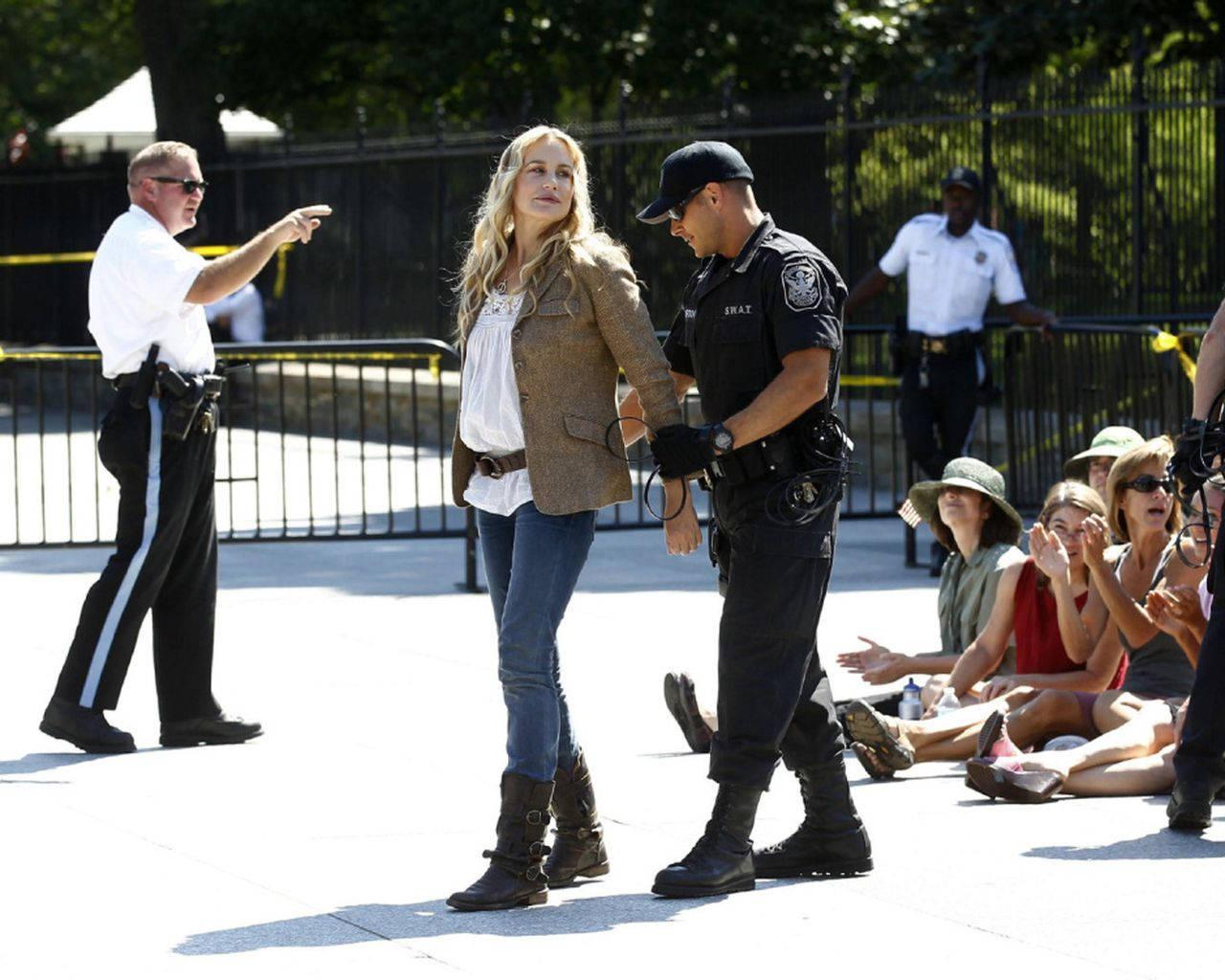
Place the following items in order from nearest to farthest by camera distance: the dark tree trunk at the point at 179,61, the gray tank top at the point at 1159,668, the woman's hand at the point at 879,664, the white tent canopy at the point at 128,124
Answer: the gray tank top at the point at 1159,668
the woman's hand at the point at 879,664
the dark tree trunk at the point at 179,61
the white tent canopy at the point at 128,124

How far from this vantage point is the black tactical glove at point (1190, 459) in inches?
229

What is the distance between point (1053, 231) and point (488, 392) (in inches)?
398

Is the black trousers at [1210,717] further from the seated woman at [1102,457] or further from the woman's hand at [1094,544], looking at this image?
the seated woman at [1102,457]

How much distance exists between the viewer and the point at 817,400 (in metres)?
5.20

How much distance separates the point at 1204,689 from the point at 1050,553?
0.88m

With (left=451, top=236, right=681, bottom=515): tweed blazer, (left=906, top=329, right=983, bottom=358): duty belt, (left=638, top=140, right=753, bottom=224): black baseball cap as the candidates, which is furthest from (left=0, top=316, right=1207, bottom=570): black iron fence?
(left=638, top=140, right=753, bottom=224): black baseball cap

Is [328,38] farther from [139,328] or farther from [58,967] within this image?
[58,967]

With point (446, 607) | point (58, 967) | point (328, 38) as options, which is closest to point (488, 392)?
point (58, 967)

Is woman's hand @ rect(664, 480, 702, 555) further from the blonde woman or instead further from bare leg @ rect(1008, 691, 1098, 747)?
bare leg @ rect(1008, 691, 1098, 747)

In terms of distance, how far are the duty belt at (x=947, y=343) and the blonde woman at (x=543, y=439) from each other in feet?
20.4

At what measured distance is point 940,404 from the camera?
452 inches

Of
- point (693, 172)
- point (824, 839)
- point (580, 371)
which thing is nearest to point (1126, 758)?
point (824, 839)

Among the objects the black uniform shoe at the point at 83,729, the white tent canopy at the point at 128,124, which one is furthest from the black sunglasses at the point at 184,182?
the white tent canopy at the point at 128,124

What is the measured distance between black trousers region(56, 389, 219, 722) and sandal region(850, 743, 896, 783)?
2.09 meters
